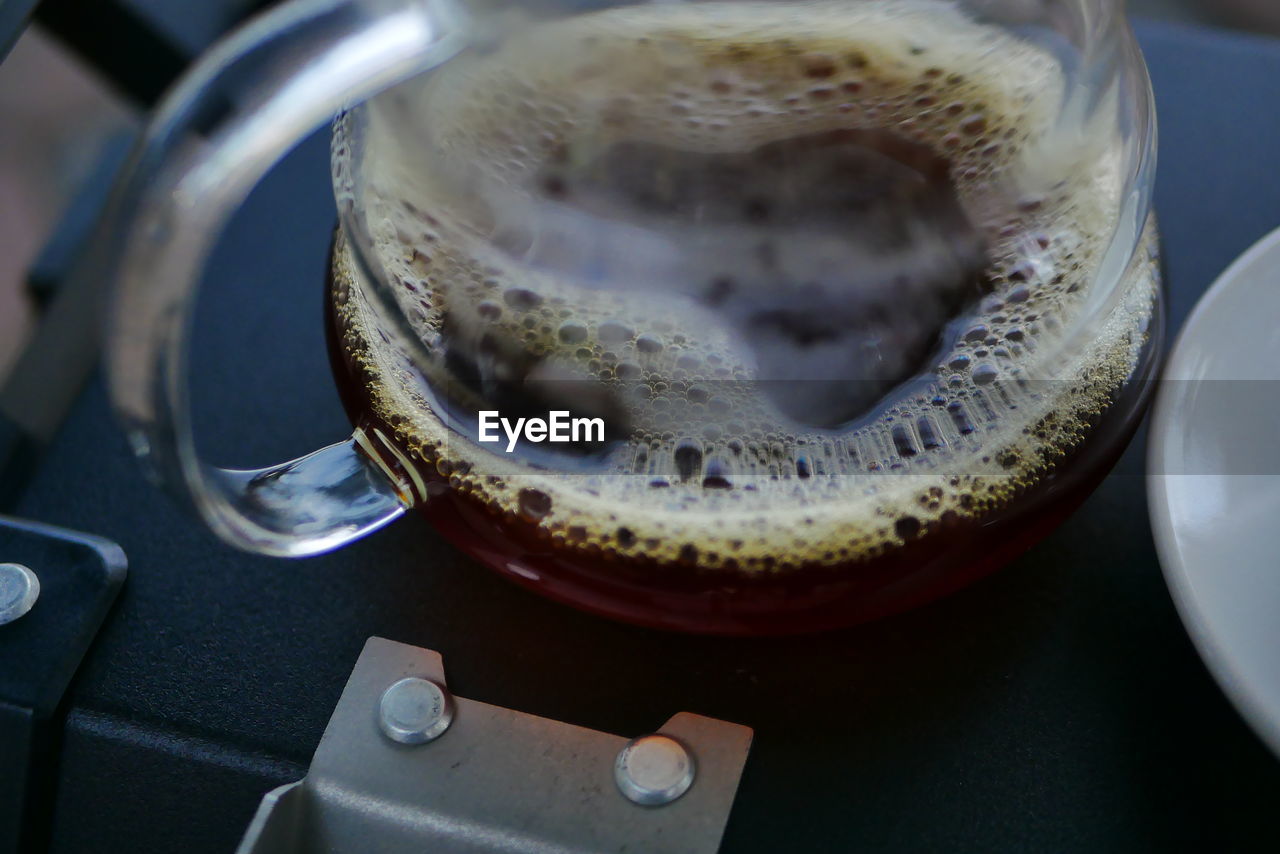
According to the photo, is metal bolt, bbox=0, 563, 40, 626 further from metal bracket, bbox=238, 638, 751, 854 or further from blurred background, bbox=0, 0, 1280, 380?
blurred background, bbox=0, 0, 1280, 380

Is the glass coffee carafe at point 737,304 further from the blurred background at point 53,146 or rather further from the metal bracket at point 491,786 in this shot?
the blurred background at point 53,146

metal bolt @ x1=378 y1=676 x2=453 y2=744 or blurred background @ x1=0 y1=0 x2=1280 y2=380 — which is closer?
metal bolt @ x1=378 y1=676 x2=453 y2=744

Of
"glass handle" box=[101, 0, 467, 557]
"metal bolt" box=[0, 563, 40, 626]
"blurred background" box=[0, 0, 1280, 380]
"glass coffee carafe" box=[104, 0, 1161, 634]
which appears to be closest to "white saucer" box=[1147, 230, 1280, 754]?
"glass coffee carafe" box=[104, 0, 1161, 634]

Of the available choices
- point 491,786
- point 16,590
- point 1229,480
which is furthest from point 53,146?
Answer: point 1229,480

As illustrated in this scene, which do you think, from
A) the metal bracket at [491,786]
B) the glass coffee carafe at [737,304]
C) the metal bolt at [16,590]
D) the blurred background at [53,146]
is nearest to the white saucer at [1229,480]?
the glass coffee carafe at [737,304]

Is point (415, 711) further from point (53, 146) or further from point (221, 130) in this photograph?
point (53, 146)

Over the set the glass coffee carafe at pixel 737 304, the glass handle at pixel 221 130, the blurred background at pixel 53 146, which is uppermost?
the glass handle at pixel 221 130
